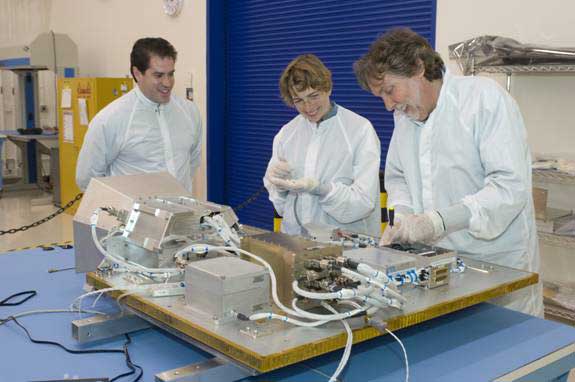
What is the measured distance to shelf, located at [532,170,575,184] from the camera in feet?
8.25

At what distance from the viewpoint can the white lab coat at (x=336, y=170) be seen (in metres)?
2.30

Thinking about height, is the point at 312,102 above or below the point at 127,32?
below

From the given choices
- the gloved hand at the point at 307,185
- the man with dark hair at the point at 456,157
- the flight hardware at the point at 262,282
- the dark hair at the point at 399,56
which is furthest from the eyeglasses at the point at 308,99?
the flight hardware at the point at 262,282

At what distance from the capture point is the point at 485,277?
152cm

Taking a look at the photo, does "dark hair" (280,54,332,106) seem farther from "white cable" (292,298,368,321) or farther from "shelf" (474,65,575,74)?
"white cable" (292,298,368,321)

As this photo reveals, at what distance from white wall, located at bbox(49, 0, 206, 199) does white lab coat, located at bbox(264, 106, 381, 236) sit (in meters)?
2.89

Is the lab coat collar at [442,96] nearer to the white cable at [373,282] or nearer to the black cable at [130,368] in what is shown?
the white cable at [373,282]

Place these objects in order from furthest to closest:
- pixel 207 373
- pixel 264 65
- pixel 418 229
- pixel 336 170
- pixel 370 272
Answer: pixel 264 65 → pixel 336 170 → pixel 418 229 → pixel 370 272 → pixel 207 373

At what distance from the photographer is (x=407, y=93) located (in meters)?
1.75

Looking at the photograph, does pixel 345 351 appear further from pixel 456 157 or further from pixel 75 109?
pixel 75 109

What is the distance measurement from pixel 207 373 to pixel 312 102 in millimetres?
1414

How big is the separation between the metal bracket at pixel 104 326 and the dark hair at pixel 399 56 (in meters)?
0.94

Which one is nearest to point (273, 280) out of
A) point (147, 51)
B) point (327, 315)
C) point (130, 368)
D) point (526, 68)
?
point (327, 315)

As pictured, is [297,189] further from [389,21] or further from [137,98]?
[389,21]
